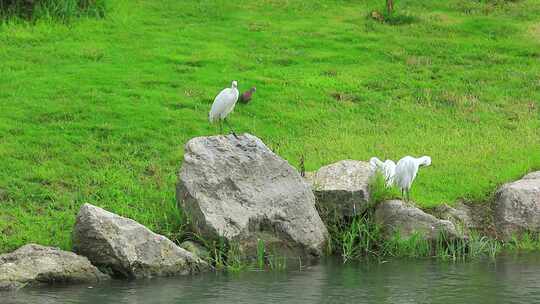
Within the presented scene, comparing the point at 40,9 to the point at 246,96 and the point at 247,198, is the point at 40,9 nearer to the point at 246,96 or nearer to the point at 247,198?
the point at 246,96

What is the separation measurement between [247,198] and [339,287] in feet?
9.66

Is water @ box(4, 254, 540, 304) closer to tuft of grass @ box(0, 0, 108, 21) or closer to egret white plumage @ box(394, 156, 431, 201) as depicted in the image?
egret white plumage @ box(394, 156, 431, 201)

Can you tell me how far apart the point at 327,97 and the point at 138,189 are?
758 cm

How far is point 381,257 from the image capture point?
1644cm

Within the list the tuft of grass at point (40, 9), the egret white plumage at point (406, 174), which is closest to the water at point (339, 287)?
the egret white plumage at point (406, 174)

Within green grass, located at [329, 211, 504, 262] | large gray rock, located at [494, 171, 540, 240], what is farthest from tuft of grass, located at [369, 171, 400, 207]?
large gray rock, located at [494, 171, 540, 240]

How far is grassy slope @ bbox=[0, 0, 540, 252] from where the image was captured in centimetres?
1837

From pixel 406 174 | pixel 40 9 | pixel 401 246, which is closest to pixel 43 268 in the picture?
pixel 401 246

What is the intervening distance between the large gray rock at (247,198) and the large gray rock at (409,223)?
107cm

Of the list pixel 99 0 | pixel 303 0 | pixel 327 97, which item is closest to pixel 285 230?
pixel 327 97

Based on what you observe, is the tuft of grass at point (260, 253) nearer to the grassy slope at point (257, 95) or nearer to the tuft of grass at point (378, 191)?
the grassy slope at point (257, 95)

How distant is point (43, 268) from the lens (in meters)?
14.3

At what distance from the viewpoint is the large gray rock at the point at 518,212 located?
1747cm

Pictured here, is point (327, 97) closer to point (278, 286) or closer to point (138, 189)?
point (138, 189)
